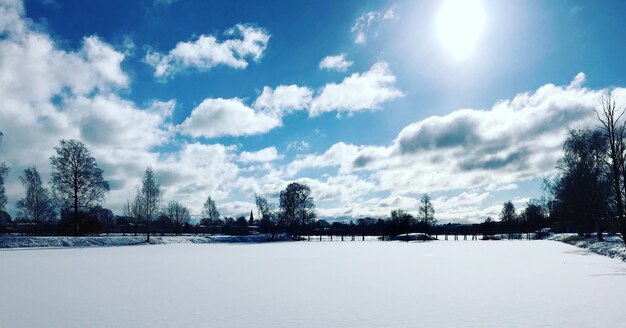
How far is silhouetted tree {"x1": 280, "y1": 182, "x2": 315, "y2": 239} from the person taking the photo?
8138 centimetres

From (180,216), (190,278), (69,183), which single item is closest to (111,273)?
(190,278)

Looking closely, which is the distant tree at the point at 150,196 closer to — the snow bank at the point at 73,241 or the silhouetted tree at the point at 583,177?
the snow bank at the point at 73,241

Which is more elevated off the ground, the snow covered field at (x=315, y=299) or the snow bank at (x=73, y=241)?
the snow covered field at (x=315, y=299)

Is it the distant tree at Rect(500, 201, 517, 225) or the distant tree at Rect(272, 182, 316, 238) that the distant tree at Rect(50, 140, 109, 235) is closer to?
the distant tree at Rect(272, 182, 316, 238)

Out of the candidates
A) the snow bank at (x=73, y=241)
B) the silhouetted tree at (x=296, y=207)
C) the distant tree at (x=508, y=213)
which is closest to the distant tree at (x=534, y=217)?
the distant tree at (x=508, y=213)

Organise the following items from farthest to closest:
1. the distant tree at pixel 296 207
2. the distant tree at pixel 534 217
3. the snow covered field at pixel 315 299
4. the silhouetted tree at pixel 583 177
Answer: the distant tree at pixel 534 217, the distant tree at pixel 296 207, the silhouetted tree at pixel 583 177, the snow covered field at pixel 315 299

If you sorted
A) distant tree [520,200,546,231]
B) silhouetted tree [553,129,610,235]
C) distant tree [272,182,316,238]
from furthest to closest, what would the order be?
distant tree [520,200,546,231]
distant tree [272,182,316,238]
silhouetted tree [553,129,610,235]

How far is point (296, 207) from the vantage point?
81875mm

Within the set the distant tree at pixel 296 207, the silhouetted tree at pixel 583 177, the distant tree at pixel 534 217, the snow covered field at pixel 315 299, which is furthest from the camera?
the distant tree at pixel 534 217

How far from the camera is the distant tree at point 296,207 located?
267 feet

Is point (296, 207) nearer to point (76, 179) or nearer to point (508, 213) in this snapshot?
point (76, 179)

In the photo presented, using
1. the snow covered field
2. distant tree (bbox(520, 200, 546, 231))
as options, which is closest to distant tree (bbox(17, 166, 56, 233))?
the snow covered field

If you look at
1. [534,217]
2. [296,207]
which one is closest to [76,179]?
[296,207]

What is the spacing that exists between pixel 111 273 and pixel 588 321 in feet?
60.2
